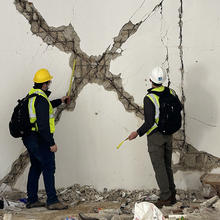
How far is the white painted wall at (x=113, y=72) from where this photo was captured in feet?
15.5

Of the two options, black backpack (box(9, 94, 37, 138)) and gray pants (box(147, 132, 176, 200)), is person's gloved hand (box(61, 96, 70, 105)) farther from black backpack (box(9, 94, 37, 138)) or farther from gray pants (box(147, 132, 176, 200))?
gray pants (box(147, 132, 176, 200))

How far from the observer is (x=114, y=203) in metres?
4.76

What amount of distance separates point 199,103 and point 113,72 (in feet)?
3.12

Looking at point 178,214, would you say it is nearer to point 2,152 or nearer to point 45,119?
point 45,119

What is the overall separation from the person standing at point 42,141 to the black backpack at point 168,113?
1.01m

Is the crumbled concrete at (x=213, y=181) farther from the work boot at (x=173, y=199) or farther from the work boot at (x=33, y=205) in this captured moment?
the work boot at (x=33, y=205)

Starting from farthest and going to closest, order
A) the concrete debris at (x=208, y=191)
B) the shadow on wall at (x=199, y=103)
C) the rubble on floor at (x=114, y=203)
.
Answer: the shadow on wall at (x=199, y=103) → the concrete debris at (x=208, y=191) → the rubble on floor at (x=114, y=203)

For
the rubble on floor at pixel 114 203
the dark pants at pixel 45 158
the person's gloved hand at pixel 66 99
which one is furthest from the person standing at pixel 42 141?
the person's gloved hand at pixel 66 99

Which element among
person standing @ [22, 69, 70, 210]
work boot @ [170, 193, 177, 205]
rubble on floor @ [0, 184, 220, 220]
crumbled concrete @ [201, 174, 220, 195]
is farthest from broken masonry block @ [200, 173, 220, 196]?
person standing @ [22, 69, 70, 210]

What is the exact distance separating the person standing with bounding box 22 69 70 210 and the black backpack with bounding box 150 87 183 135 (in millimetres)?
1009

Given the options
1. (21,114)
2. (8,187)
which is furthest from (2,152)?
(21,114)

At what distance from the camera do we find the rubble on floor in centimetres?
388

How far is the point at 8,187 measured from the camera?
5.10 metres

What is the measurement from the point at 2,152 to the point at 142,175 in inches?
60.5
